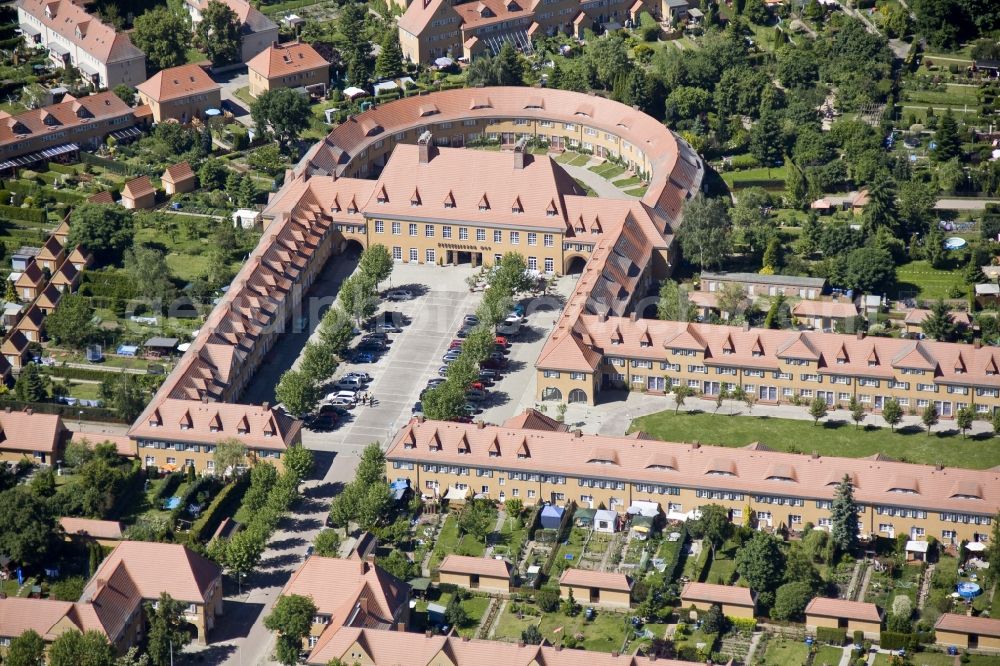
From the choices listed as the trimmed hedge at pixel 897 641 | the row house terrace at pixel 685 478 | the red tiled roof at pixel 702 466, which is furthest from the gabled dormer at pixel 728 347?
the trimmed hedge at pixel 897 641

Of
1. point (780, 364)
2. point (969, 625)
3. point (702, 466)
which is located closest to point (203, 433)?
point (702, 466)

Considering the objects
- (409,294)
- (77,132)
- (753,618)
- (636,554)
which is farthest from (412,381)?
(77,132)

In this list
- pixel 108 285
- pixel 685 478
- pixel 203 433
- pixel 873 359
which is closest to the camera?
pixel 685 478

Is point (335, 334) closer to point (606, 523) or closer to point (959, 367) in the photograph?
point (606, 523)

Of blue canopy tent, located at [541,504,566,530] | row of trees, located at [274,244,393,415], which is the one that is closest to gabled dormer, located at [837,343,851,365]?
blue canopy tent, located at [541,504,566,530]

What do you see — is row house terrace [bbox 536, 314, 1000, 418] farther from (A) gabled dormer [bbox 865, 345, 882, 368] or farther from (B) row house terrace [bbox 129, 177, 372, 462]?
(B) row house terrace [bbox 129, 177, 372, 462]
